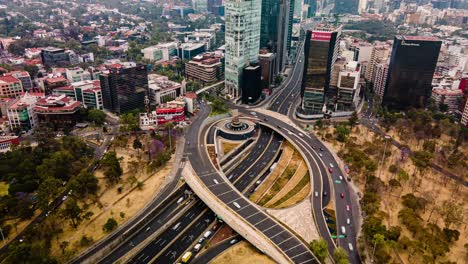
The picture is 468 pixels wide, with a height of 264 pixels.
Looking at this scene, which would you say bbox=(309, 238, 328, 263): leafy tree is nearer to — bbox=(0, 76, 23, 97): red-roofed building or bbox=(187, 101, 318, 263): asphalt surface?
bbox=(187, 101, 318, 263): asphalt surface

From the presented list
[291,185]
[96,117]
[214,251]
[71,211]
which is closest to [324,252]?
[214,251]

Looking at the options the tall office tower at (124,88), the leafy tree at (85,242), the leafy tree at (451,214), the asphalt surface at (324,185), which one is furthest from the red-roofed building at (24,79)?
the leafy tree at (451,214)

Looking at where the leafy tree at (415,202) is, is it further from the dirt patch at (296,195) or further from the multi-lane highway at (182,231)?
the multi-lane highway at (182,231)

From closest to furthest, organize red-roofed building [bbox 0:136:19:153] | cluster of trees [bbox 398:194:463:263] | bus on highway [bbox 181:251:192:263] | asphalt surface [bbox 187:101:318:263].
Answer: asphalt surface [bbox 187:101:318:263]
cluster of trees [bbox 398:194:463:263]
bus on highway [bbox 181:251:192:263]
red-roofed building [bbox 0:136:19:153]

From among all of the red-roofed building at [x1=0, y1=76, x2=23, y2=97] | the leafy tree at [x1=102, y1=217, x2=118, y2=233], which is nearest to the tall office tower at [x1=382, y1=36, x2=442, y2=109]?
the leafy tree at [x1=102, y1=217, x2=118, y2=233]

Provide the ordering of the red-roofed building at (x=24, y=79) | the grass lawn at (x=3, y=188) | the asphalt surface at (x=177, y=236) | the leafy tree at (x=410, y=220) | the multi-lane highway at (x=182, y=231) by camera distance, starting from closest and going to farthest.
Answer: the asphalt surface at (x=177, y=236)
the multi-lane highway at (x=182, y=231)
the leafy tree at (x=410, y=220)
the grass lawn at (x=3, y=188)
the red-roofed building at (x=24, y=79)

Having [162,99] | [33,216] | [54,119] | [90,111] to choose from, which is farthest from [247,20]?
[33,216]
